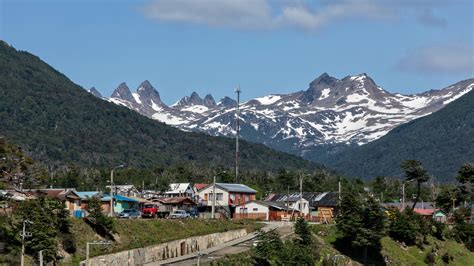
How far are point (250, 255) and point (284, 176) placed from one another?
114866mm

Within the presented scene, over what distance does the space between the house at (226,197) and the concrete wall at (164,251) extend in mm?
37585

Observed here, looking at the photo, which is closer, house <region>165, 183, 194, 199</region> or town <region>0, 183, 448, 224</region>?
town <region>0, 183, 448, 224</region>

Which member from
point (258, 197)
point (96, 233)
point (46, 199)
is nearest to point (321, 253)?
point (96, 233)

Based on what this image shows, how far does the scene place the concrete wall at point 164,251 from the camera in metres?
64.9

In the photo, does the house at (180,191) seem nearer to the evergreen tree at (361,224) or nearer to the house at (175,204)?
the house at (175,204)

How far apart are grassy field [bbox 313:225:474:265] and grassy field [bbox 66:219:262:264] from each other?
8.35 meters

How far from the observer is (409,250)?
100375 millimetres

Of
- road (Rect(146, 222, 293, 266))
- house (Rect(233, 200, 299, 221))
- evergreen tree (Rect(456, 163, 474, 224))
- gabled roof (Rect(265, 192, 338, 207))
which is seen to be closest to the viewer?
road (Rect(146, 222, 293, 266))

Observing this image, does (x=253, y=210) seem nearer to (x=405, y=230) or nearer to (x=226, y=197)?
(x=226, y=197)

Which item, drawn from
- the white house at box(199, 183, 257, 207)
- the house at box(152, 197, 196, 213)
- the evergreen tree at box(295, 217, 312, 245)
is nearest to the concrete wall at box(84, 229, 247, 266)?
the evergreen tree at box(295, 217, 312, 245)

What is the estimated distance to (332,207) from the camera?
128125 mm

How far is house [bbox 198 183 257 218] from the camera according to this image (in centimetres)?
12744

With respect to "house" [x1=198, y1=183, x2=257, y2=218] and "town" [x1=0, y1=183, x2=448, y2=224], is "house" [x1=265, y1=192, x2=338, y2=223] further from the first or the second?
Result: "house" [x1=198, y1=183, x2=257, y2=218]

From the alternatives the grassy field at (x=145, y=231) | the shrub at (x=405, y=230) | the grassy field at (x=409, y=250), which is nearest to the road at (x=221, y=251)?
the grassy field at (x=145, y=231)
